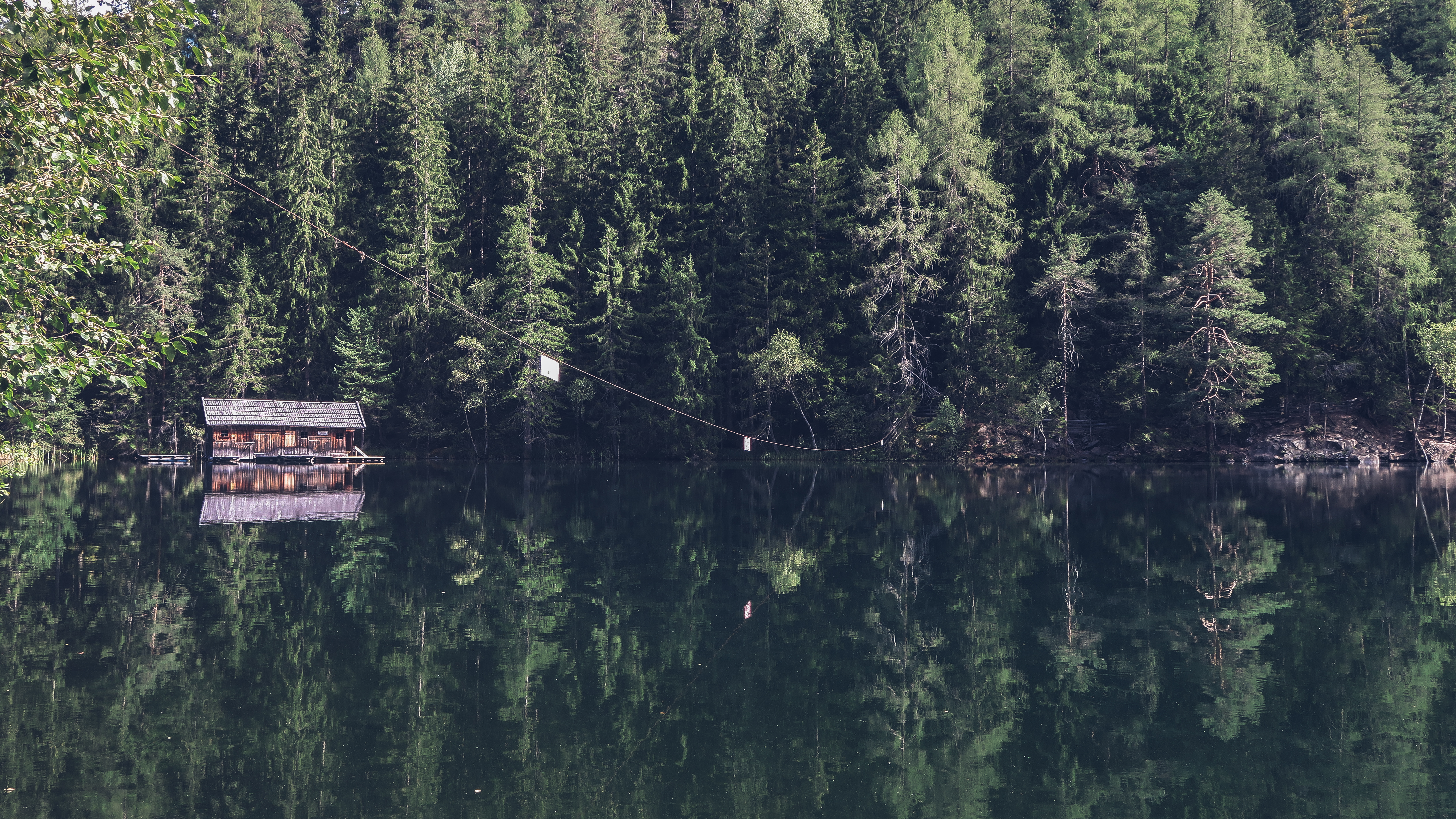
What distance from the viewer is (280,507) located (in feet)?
→ 99.2

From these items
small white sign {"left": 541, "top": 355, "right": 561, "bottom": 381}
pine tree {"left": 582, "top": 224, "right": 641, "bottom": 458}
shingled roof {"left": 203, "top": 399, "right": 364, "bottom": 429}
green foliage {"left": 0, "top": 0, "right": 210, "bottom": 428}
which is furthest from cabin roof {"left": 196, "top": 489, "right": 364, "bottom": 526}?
pine tree {"left": 582, "top": 224, "right": 641, "bottom": 458}

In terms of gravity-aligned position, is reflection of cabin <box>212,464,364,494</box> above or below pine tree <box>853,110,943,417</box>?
below

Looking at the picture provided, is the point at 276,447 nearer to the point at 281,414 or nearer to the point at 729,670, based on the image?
the point at 281,414

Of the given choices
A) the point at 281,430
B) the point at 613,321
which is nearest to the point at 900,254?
the point at 613,321

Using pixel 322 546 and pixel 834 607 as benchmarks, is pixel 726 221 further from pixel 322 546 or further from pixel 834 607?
pixel 834 607

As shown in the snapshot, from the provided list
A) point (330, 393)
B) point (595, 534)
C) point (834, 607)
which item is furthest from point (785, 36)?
point (834, 607)

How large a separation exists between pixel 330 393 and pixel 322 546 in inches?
1605

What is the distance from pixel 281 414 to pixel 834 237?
1228 inches

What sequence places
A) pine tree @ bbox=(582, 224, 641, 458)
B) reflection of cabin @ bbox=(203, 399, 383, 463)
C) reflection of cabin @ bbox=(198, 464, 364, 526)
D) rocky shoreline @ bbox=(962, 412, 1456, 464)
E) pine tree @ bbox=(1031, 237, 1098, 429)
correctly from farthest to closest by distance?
pine tree @ bbox=(582, 224, 641, 458) < reflection of cabin @ bbox=(203, 399, 383, 463) < pine tree @ bbox=(1031, 237, 1098, 429) < rocky shoreline @ bbox=(962, 412, 1456, 464) < reflection of cabin @ bbox=(198, 464, 364, 526)

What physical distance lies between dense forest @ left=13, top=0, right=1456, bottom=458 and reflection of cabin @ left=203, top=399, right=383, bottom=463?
3194 millimetres

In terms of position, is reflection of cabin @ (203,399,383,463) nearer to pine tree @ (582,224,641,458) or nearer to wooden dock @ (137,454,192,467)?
wooden dock @ (137,454,192,467)

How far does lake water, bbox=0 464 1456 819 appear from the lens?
27.2 ft

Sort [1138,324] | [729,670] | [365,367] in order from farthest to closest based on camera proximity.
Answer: [365,367], [1138,324], [729,670]

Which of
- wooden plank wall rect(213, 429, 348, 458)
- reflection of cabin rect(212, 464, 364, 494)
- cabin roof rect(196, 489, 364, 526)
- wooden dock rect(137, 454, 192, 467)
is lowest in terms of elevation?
cabin roof rect(196, 489, 364, 526)
